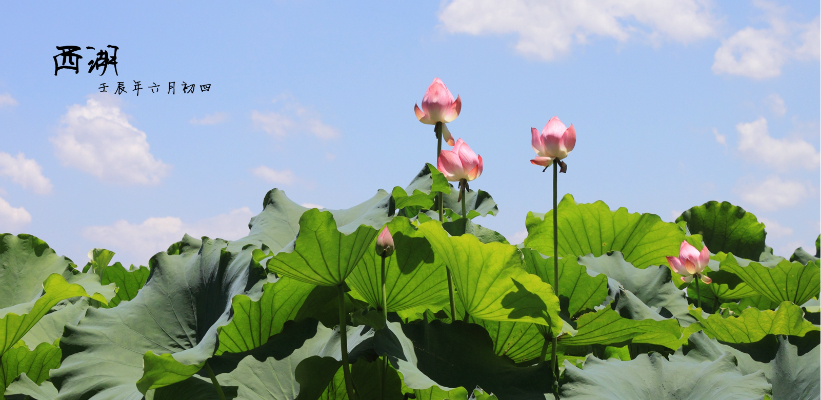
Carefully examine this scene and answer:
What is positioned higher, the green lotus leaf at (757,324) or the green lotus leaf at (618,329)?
the green lotus leaf at (757,324)

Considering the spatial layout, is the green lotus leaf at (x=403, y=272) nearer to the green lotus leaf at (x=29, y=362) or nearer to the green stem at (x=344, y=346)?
the green stem at (x=344, y=346)

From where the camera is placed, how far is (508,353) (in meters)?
1.34

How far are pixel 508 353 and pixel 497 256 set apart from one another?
43 cm

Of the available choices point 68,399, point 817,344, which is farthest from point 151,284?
point 817,344

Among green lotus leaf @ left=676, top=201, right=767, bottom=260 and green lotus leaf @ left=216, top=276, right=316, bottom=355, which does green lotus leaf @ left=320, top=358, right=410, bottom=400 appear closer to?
green lotus leaf @ left=216, top=276, right=316, bottom=355

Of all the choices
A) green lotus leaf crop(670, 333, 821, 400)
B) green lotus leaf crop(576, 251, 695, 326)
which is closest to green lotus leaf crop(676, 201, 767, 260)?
green lotus leaf crop(576, 251, 695, 326)

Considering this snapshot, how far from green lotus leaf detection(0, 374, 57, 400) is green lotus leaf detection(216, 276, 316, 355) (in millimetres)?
397

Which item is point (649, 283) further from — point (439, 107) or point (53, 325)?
point (53, 325)

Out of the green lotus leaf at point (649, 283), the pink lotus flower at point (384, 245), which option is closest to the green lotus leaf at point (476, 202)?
the green lotus leaf at point (649, 283)

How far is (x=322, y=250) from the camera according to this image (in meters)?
0.97

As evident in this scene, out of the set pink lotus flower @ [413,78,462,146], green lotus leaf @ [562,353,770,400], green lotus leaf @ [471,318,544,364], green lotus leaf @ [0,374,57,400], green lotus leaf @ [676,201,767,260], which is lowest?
green lotus leaf @ [0,374,57,400]

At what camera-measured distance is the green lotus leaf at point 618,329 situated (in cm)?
114

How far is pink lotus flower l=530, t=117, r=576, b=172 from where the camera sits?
3.93 ft

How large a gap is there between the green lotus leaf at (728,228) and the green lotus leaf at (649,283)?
1389mm
